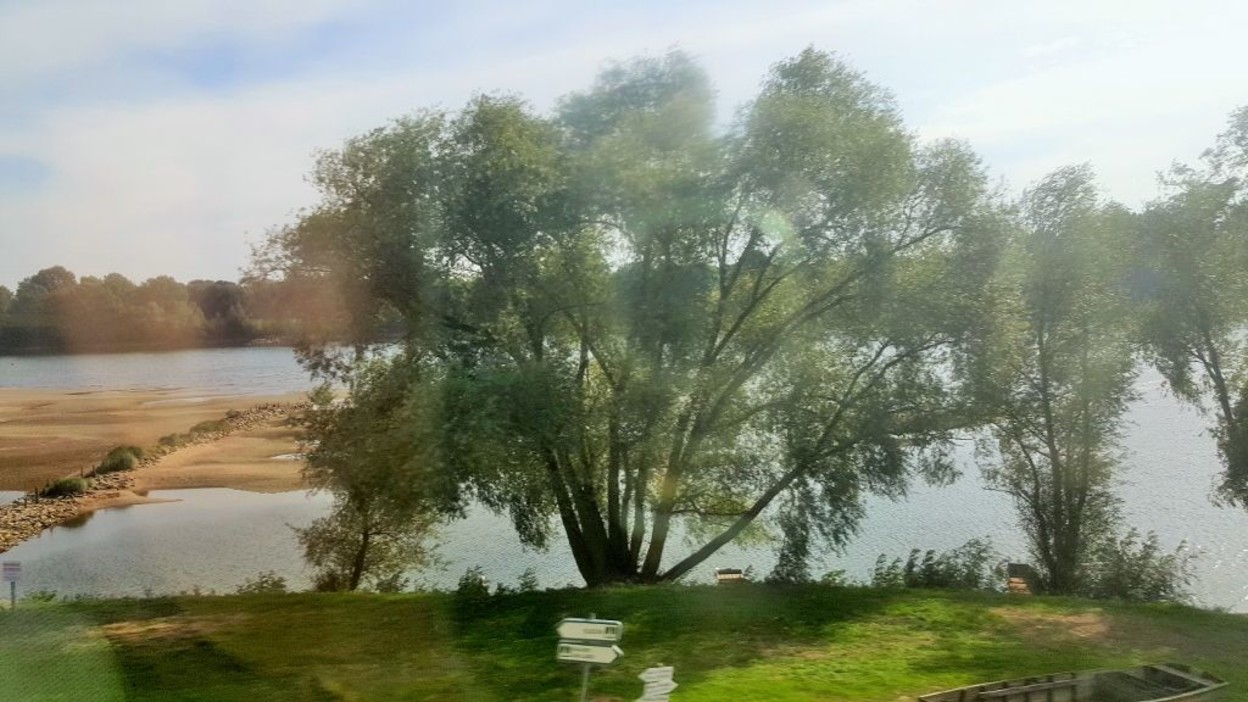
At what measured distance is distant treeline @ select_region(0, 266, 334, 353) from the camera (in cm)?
1962

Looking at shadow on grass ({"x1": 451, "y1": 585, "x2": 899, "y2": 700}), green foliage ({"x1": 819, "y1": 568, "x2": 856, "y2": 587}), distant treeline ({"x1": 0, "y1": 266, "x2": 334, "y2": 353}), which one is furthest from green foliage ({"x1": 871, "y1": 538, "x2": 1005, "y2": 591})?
distant treeline ({"x1": 0, "y1": 266, "x2": 334, "y2": 353})

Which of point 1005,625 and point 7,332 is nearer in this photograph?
point 1005,625

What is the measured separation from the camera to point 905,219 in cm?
1465

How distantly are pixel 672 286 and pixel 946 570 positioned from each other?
7020mm

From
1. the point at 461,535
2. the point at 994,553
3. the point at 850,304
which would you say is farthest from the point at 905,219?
the point at 461,535

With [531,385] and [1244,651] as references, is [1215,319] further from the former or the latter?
[531,385]

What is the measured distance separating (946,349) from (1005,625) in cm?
432

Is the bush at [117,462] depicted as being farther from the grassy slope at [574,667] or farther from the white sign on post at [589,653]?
the white sign on post at [589,653]

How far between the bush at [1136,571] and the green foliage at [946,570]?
64.3 inches

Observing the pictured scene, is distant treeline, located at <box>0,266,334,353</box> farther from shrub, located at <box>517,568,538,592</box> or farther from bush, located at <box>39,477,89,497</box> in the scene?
shrub, located at <box>517,568,538,592</box>

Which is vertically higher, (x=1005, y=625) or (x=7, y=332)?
(x=7, y=332)

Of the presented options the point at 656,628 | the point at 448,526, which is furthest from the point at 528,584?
the point at 656,628

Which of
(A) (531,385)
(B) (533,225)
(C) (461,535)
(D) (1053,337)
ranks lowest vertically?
(C) (461,535)

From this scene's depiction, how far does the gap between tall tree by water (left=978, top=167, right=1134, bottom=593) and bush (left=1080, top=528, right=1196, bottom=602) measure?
248 millimetres
